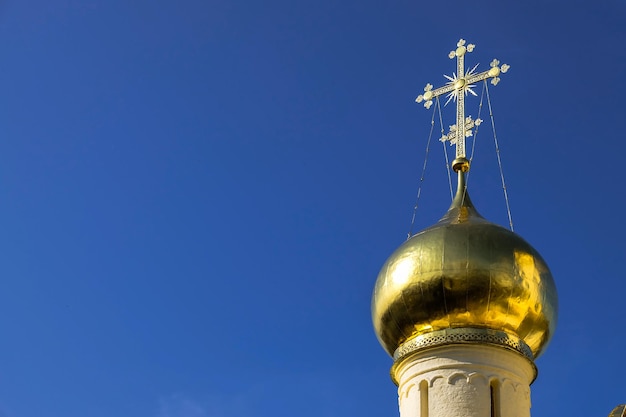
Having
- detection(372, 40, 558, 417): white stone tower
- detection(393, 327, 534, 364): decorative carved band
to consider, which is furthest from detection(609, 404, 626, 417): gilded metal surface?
detection(393, 327, 534, 364): decorative carved band

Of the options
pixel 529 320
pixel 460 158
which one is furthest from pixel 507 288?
pixel 460 158

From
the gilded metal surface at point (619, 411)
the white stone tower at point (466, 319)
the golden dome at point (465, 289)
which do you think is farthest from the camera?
the gilded metal surface at point (619, 411)

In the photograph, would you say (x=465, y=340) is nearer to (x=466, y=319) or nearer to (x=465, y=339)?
(x=465, y=339)

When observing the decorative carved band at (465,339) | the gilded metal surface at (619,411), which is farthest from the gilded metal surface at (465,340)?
the gilded metal surface at (619,411)

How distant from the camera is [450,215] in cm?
1488

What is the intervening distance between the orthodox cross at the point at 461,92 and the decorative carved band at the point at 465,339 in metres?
2.92

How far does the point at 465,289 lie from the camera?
13.6m

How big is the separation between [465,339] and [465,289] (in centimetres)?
60

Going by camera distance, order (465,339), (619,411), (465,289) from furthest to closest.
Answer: (619,411) < (465,289) < (465,339)

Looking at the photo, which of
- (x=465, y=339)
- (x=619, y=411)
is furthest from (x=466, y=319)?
(x=619, y=411)

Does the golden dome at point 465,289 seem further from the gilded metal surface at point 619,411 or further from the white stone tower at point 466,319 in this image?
the gilded metal surface at point 619,411

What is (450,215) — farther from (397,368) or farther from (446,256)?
(397,368)

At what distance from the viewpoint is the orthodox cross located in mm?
15984

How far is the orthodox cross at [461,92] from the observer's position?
16.0 m
